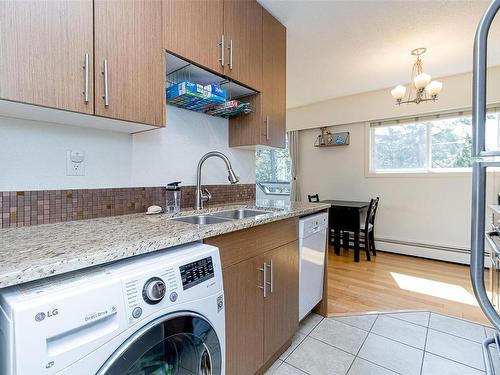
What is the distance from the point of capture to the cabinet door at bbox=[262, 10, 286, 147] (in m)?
2.06

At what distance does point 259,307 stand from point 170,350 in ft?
1.96

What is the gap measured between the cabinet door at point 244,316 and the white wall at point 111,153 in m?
0.84

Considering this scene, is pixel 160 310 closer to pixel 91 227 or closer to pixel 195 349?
pixel 195 349

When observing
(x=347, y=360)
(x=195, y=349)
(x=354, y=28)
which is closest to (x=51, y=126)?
(x=195, y=349)

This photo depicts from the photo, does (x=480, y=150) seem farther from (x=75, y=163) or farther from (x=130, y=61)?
(x=75, y=163)

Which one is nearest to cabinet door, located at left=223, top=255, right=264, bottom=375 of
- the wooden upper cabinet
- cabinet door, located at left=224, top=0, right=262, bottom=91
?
the wooden upper cabinet

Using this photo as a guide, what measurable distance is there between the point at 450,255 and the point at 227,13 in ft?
13.1

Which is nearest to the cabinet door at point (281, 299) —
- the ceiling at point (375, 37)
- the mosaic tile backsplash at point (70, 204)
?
the mosaic tile backsplash at point (70, 204)

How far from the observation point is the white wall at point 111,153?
115cm

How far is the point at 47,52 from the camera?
0.95m

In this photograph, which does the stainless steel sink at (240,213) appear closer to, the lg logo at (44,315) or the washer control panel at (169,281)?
the washer control panel at (169,281)

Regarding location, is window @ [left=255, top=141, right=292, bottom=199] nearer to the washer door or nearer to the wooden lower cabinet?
the wooden lower cabinet

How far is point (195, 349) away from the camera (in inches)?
36.1

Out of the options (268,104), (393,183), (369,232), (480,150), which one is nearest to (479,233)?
(480,150)
